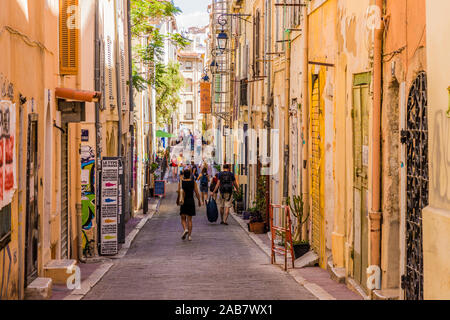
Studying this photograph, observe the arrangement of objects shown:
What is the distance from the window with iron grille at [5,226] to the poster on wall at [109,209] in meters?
7.71

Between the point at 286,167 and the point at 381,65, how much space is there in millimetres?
8677

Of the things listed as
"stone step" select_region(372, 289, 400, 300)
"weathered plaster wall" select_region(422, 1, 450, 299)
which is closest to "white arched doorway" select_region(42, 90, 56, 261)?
"stone step" select_region(372, 289, 400, 300)

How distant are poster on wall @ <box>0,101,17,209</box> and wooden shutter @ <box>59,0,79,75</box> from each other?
477cm

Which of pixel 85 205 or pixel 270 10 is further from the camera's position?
pixel 270 10

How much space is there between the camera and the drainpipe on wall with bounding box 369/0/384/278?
33.0 feet

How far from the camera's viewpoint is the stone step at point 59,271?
11.7m

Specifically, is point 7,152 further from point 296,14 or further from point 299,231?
point 296,14

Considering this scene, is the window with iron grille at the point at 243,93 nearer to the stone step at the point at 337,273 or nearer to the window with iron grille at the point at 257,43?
the window with iron grille at the point at 257,43

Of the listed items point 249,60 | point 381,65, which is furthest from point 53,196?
point 249,60

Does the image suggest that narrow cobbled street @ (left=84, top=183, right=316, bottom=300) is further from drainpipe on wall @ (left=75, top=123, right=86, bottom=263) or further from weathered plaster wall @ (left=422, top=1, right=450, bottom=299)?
weathered plaster wall @ (left=422, top=1, right=450, bottom=299)

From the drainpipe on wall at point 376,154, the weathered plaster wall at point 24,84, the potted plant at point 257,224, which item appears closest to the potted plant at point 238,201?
the potted plant at point 257,224

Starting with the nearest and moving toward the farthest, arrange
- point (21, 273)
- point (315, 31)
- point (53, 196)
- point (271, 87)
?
point (21, 273) → point (53, 196) → point (315, 31) → point (271, 87)
